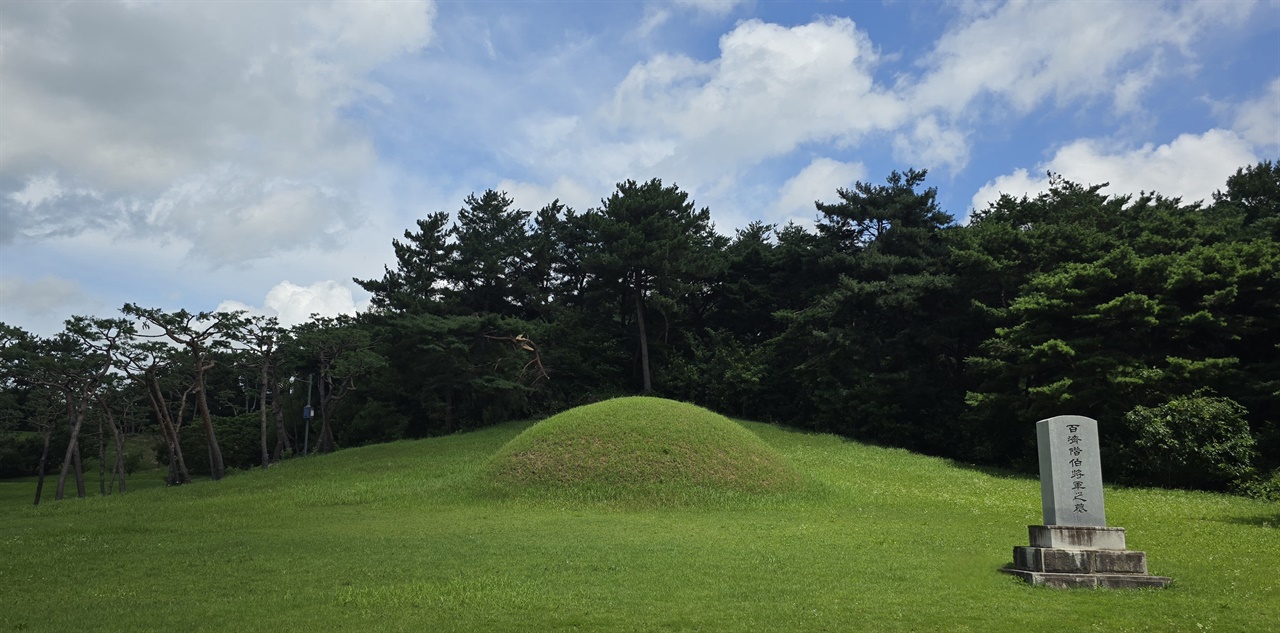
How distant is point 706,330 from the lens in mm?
49469

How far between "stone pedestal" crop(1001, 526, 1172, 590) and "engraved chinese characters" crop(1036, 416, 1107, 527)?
428 mm

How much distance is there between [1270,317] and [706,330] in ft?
96.4

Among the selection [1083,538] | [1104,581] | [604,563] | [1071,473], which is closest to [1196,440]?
[1071,473]

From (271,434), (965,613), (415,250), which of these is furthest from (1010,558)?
(271,434)

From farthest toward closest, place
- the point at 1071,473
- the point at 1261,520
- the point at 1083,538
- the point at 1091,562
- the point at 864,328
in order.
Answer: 1. the point at 864,328
2. the point at 1261,520
3. the point at 1071,473
4. the point at 1083,538
5. the point at 1091,562

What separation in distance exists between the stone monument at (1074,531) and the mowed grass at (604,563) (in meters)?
0.39

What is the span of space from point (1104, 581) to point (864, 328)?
29.3 meters

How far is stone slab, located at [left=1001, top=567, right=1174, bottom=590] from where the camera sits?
9367 millimetres

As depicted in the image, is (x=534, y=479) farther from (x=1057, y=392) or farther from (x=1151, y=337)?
(x=1151, y=337)

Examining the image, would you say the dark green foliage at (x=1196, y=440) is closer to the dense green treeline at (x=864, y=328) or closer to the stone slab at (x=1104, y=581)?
the dense green treeline at (x=864, y=328)

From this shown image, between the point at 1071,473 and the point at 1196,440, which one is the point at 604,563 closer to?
the point at 1071,473

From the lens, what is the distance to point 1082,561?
9.68m

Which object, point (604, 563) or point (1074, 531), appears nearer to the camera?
point (1074, 531)

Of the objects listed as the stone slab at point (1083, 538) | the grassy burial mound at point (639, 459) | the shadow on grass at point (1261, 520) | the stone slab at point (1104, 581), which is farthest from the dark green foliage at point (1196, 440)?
the stone slab at point (1104, 581)
